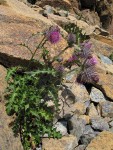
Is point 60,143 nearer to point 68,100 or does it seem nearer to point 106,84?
point 68,100

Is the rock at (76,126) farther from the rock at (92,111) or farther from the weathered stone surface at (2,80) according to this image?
the weathered stone surface at (2,80)

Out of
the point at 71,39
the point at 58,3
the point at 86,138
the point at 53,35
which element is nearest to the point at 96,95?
the point at 86,138

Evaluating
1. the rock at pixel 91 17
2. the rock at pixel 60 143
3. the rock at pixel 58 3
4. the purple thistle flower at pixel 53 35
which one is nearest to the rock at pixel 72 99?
the rock at pixel 60 143

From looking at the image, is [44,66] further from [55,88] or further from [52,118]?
[52,118]

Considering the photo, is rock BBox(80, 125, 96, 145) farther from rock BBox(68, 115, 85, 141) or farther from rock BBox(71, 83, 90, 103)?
rock BBox(71, 83, 90, 103)

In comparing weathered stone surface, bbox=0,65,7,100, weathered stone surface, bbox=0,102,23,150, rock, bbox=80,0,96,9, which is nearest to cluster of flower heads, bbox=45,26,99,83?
weathered stone surface, bbox=0,65,7,100
